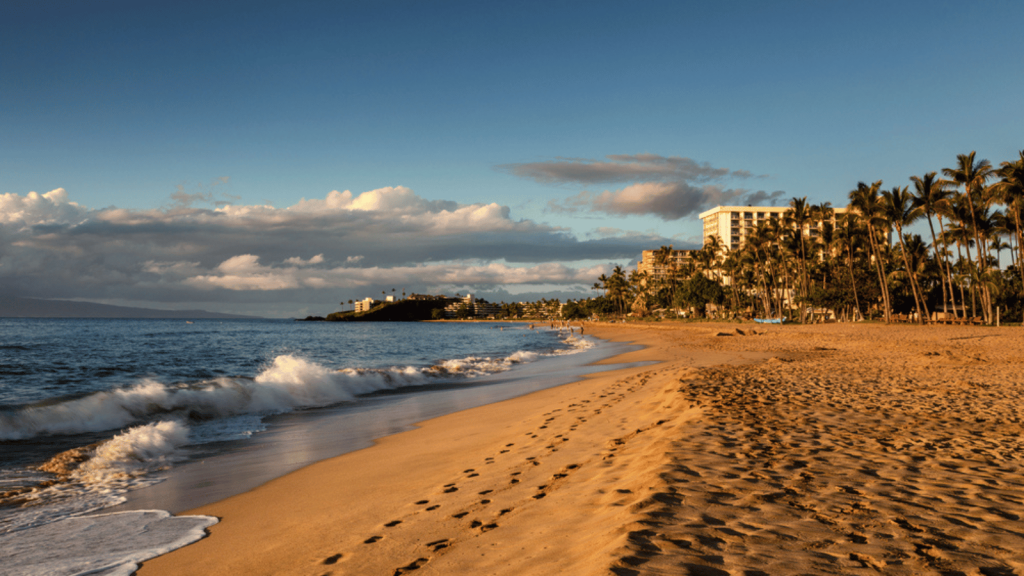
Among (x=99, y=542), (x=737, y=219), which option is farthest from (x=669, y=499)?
(x=737, y=219)

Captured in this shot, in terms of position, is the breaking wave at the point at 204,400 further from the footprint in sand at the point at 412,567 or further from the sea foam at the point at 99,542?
the footprint in sand at the point at 412,567

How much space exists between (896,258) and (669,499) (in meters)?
86.7

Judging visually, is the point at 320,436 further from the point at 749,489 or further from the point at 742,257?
the point at 742,257

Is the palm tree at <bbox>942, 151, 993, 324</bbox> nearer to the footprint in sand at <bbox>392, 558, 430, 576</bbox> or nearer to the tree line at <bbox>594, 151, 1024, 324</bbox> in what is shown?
Result: the tree line at <bbox>594, 151, 1024, 324</bbox>

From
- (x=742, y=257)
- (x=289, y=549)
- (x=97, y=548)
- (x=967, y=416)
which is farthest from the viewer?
(x=742, y=257)

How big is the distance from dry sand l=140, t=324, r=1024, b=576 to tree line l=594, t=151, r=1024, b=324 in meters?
50.2

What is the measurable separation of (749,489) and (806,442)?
104 inches

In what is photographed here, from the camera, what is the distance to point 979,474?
5.71 metres

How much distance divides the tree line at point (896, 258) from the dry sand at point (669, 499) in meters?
50.2

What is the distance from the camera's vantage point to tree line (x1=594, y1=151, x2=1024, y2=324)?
50219 mm

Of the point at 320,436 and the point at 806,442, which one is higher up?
the point at 806,442

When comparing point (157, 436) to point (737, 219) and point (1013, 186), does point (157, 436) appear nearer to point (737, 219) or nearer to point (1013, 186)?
point (1013, 186)

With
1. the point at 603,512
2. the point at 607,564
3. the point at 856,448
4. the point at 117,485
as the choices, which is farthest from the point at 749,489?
the point at 117,485

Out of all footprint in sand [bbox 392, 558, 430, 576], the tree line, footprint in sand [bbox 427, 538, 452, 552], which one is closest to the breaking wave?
footprint in sand [bbox 427, 538, 452, 552]
